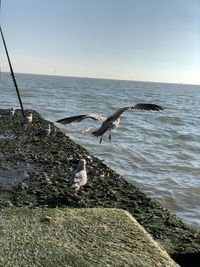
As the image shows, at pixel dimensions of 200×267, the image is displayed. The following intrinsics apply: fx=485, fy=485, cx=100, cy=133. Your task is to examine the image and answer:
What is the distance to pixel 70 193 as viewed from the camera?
7469 millimetres

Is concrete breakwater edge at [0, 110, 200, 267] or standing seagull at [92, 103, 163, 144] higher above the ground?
standing seagull at [92, 103, 163, 144]

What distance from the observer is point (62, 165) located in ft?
31.8

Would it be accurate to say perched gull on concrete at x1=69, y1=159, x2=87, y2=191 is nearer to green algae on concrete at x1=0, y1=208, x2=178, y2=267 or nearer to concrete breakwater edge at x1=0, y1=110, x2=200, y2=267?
concrete breakwater edge at x1=0, y1=110, x2=200, y2=267

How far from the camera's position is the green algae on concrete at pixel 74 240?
4566mm

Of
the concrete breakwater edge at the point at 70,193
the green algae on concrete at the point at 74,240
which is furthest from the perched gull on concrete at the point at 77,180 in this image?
the green algae on concrete at the point at 74,240

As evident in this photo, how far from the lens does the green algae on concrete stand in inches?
180

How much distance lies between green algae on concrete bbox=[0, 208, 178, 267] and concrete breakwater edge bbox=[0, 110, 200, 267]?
0.54 metres

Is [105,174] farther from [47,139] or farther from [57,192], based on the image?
[47,139]

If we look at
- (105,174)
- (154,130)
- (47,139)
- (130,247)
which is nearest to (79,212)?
(130,247)

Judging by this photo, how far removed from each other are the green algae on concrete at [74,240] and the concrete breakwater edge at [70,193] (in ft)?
1.77

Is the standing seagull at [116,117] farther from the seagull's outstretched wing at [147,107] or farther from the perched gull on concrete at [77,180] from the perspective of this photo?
the perched gull on concrete at [77,180]

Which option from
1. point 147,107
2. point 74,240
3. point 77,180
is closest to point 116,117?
point 147,107

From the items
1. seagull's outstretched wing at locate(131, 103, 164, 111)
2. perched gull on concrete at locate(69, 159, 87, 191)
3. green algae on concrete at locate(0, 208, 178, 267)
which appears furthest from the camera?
seagull's outstretched wing at locate(131, 103, 164, 111)

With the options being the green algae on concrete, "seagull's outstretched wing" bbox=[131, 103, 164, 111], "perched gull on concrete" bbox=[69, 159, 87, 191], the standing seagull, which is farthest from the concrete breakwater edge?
"seagull's outstretched wing" bbox=[131, 103, 164, 111]
